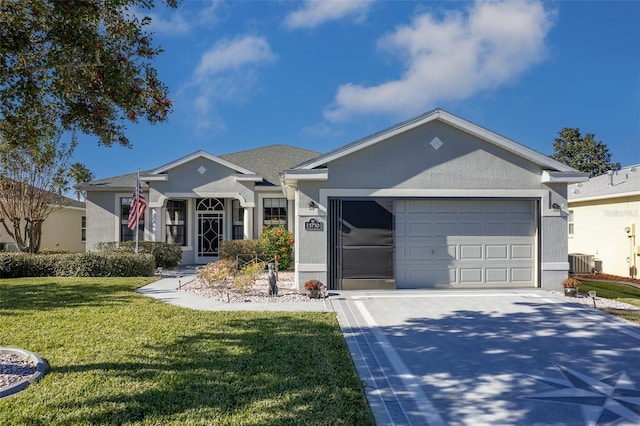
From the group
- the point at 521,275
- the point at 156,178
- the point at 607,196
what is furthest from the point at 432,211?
the point at 156,178

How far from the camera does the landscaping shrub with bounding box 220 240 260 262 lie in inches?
631

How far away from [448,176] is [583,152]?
36304 mm

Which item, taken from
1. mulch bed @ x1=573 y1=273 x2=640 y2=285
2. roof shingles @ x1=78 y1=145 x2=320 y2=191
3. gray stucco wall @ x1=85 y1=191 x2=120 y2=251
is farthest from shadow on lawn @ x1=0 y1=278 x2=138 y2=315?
mulch bed @ x1=573 y1=273 x2=640 y2=285

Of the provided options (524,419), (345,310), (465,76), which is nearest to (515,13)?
(465,76)

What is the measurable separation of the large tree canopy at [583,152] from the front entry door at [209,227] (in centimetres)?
3602

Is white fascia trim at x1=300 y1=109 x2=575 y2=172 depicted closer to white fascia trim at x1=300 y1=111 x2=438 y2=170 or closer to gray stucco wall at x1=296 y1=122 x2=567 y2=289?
white fascia trim at x1=300 y1=111 x2=438 y2=170

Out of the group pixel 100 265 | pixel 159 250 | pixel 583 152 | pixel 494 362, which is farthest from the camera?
pixel 583 152

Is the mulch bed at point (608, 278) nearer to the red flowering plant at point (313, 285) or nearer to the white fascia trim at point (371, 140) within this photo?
the white fascia trim at point (371, 140)

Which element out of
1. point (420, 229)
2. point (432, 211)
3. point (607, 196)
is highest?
point (607, 196)

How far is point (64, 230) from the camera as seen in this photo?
1014 inches

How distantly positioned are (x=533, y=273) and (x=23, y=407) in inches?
478

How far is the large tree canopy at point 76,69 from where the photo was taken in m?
4.72

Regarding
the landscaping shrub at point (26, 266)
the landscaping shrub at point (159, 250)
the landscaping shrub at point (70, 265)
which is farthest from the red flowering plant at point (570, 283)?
the landscaping shrub at point (26, 266)

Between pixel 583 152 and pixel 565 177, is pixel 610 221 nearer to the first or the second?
pixel 565 177
